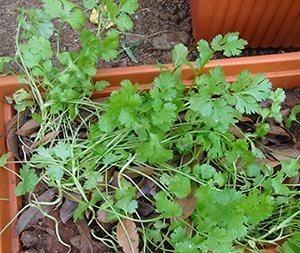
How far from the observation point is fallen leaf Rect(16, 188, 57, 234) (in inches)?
48.4

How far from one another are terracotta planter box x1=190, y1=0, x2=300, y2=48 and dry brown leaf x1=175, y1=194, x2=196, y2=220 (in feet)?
1.61

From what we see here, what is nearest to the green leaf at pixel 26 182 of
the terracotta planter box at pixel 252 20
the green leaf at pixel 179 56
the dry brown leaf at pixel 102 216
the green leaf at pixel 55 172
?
the green leaf at pixel 55 172

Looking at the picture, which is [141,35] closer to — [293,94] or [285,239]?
[293,94]

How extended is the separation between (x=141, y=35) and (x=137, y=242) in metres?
0.67

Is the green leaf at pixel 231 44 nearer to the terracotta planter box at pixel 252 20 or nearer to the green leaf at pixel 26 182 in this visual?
the terracotta planter box at pixel 252 20

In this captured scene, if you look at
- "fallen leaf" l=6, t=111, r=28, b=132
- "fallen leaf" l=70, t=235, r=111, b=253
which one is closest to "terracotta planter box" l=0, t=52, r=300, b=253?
"fallen leaf" l=6, t=111, r=28, b=132

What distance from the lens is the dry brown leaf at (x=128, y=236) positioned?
117 centimetres

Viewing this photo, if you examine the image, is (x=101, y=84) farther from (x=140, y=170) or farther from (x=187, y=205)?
(x=187, y=205)

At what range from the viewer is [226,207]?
1075 millimetres

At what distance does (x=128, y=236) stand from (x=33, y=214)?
0.67 feet

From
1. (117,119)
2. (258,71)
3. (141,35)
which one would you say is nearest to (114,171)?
(117,119)

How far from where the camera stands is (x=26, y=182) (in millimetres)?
1189

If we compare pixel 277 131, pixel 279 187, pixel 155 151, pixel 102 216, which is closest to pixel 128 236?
pixel 102 216

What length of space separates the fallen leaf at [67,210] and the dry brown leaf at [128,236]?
0.34 ft
